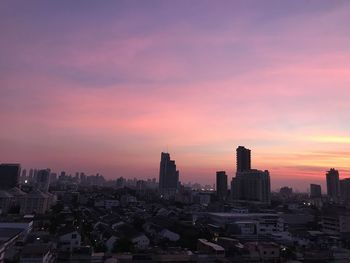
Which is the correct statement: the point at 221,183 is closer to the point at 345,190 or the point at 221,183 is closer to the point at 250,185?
the point at 250,185

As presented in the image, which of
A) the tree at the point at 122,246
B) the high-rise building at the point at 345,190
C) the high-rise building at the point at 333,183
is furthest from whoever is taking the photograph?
the high-rise building at the point at 333,183

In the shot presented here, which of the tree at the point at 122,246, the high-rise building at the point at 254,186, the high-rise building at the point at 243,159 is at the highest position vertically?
the high-rise building at the point at 243,159

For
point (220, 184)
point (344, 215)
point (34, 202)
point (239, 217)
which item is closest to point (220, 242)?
point (239, 217)

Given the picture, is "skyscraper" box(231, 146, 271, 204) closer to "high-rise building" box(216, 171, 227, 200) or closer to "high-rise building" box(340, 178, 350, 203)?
"high-rise building" box(216, 171, 227, 200)

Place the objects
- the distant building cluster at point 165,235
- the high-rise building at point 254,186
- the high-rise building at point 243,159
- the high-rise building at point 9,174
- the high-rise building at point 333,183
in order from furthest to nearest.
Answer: the high-rise building at point 333,183, the high-rise building at point 243,159, the high-rise building at point 9,174, the high-rise building at point 254,186, the distant building cluster at point 165,235

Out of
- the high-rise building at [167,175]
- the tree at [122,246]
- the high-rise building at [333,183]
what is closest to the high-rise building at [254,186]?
the high-rise building at [333,183]

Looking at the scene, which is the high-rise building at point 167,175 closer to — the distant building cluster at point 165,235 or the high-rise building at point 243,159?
the high-rise building at point 243,159

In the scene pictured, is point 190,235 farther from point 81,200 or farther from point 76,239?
point 81,200
